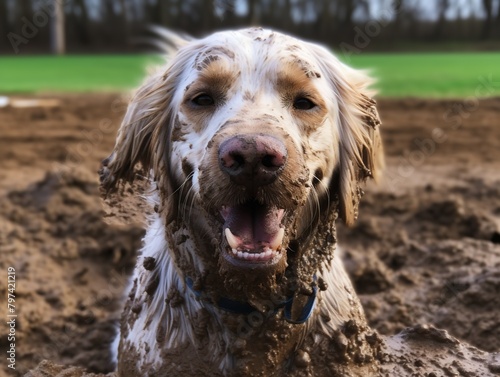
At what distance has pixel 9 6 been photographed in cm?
4197

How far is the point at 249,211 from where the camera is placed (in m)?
2.62

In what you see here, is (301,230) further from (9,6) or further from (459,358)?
(9,6)

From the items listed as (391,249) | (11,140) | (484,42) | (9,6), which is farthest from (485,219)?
(9,6)

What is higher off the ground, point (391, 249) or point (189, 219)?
point (189, 219)

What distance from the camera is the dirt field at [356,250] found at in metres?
4.23

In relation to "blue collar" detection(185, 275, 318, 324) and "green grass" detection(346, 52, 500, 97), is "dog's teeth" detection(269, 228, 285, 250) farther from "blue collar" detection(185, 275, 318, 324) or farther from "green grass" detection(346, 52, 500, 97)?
"green grass" detection(346, 52, 500, 97)

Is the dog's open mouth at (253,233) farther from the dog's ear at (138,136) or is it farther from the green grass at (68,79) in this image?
the green grass at (68,79)

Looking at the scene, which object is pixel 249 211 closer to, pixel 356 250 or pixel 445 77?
pixel 356 250

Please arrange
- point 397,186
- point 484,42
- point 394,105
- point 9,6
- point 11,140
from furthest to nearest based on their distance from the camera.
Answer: point 9,6 < point 484,42 < point 394,105 < point 11,140 < point 397,186

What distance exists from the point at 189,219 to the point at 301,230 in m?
0.47

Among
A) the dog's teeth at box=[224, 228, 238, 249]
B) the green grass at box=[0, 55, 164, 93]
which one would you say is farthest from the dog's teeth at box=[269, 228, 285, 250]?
Result: the green grass at box=[0, 55, 164, 93]

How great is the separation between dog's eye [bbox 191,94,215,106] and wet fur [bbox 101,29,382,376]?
3 cm

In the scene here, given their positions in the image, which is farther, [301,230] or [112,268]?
[112,268]

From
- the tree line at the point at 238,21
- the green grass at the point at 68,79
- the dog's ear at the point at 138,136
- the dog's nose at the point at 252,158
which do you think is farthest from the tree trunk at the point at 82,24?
the dog's nose at the point at 252,158
